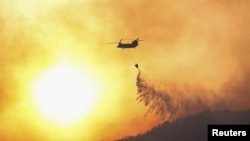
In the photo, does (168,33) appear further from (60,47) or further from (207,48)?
(60,47)

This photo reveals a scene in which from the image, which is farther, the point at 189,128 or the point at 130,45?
the point at 130,45

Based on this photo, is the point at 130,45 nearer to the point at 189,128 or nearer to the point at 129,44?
the point at 129,44

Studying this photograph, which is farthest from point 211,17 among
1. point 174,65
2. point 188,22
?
point 174,65

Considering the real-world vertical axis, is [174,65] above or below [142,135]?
above

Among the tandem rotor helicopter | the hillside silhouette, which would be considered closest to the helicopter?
the tandem rotor helicopter

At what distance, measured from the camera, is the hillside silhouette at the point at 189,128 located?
26.3ft

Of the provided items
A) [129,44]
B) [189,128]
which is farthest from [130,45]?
[189,128]

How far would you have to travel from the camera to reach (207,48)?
27.2 feet

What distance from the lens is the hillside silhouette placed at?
8.03m

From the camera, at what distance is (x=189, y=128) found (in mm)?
8078

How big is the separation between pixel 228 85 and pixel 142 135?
198 centimetres

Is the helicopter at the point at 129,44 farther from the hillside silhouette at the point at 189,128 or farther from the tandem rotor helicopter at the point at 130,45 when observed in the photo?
the hillside silhouette at the point at 189,128

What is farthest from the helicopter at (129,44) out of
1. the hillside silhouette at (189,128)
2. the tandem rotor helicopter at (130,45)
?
the hillside silhouette at (189,128)

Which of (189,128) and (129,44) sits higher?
(129,44)
